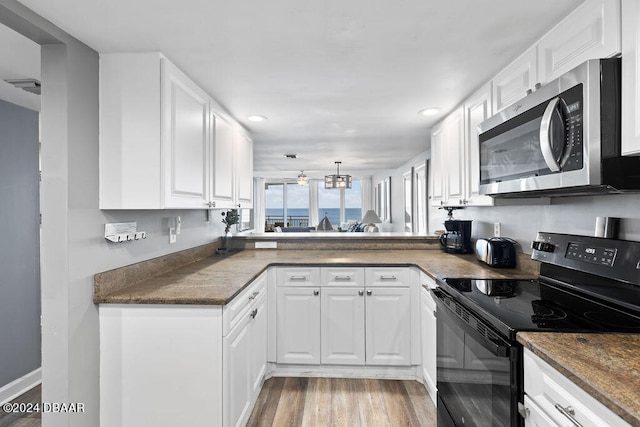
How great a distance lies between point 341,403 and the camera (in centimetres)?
228

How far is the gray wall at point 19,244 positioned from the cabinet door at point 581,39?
11.1ft

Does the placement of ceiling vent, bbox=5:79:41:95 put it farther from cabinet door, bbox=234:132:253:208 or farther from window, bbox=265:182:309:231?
window, bbox=265:182:309:231

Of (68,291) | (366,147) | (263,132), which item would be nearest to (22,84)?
(68,291)

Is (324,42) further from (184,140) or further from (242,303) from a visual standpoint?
(242,303)

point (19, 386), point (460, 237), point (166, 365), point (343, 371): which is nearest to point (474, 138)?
point (460, 237)

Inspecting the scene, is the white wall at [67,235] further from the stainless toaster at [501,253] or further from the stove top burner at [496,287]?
the stainless toaster at [501,253]

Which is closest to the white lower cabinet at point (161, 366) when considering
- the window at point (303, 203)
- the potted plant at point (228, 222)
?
the potted plant at point (228, 222)

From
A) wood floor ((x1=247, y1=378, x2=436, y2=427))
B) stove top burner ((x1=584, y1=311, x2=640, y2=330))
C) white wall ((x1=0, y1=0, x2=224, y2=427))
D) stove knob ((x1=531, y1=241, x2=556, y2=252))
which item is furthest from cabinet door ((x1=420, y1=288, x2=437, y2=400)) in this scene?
white wall ((x1=0, y1=0, x2=224, y2=427))

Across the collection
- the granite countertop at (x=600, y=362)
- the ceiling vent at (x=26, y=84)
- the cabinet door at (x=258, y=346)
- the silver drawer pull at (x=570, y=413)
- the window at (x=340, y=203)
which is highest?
the ceiling vent at (x=26, y=84)

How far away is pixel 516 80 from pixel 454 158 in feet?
2.98

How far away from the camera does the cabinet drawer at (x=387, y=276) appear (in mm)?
2578

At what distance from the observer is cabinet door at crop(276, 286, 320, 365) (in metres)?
2.63

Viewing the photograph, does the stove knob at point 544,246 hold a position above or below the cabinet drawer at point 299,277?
above

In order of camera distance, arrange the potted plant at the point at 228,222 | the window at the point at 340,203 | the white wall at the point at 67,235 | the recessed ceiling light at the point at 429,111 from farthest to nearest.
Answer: the window at the point at 340,203, the potted plant at the point at 228,222, the recessed ceiling light at the point at 429,111, the white wall at the point at 67,235
